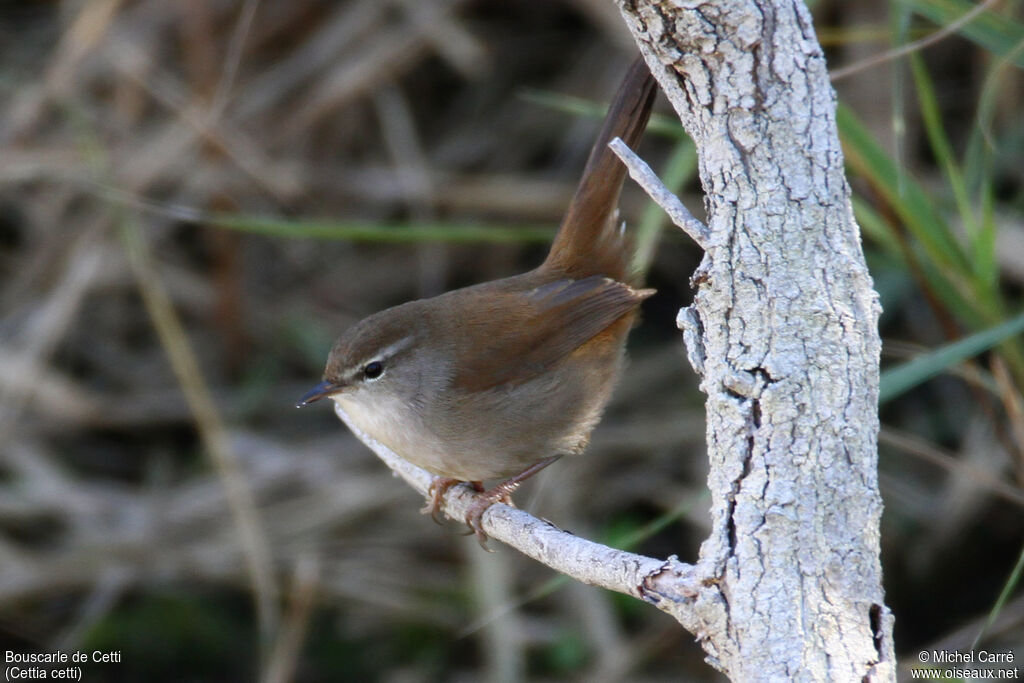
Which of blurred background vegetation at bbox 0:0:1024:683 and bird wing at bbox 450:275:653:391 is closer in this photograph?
bird wing at bbox 450:275:653:391

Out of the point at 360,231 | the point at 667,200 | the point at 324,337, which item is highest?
the point at 324,337

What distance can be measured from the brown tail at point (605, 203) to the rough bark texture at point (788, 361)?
1212 millimetres

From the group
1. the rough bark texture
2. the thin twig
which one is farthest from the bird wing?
the rough bark texture

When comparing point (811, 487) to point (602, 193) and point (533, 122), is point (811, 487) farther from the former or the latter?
point (533, 122)

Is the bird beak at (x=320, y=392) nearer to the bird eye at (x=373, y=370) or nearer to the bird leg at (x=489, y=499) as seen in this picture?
the bird eye at (x=373, y=370)

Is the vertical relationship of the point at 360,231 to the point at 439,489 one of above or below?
above

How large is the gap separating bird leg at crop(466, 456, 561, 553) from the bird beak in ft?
1.93

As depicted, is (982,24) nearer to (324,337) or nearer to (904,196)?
(904,196)

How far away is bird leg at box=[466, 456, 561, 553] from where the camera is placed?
3.37 metres

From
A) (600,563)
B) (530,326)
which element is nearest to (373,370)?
(530,326)

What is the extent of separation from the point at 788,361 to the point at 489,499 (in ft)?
5.49

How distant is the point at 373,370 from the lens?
363 centimetres

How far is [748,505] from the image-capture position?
1.88 metres

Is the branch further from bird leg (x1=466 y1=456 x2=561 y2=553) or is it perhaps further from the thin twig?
the thin twig
